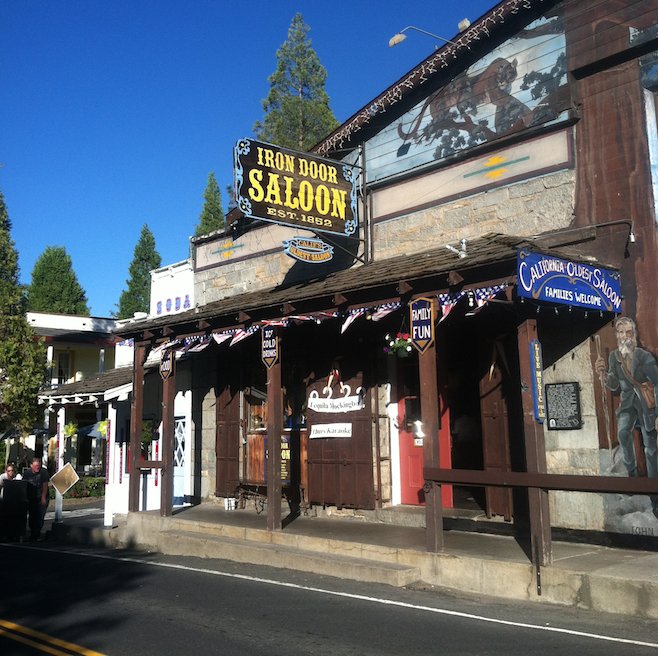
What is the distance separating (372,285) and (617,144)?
140 inches

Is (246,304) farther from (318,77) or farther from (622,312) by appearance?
(318,77)

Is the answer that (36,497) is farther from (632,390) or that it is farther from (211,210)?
(211,210)

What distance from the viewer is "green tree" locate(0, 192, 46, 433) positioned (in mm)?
20750

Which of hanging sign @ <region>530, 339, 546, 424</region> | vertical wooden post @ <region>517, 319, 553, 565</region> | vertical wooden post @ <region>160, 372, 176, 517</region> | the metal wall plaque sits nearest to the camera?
vertical wooden post @ <region>517, 319, 553, 565</region>

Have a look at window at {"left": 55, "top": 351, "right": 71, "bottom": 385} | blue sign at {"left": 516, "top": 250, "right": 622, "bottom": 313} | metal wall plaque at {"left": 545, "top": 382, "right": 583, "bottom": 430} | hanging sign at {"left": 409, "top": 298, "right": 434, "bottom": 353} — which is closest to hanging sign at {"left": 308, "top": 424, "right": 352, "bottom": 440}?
hanging sign at {"left": 409, "top": 298, "right": 434, "bottom": 353}

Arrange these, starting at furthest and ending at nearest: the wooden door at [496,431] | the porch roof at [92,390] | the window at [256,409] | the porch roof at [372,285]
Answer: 1. the porch roof at [92,390]
2. the window at [256,409]
3. the wooden door at [496,431]
4. the porch roof at [372,285]

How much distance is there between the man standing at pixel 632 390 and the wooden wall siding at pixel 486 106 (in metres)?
3.25

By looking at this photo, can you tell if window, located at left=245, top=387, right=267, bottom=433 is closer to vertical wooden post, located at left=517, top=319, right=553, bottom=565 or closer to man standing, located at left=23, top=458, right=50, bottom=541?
man standing, located at left=23, top=458, right=50, bottom=541

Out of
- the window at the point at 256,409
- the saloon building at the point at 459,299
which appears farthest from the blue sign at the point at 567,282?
the window at the point at 256,409

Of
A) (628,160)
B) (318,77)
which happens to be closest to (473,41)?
(628,160)

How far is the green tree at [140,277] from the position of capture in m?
52.6

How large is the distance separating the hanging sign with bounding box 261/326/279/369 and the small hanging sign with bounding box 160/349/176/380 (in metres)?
2.51

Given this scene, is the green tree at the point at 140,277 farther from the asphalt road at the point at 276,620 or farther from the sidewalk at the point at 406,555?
the asphalt road at the point at 276,620

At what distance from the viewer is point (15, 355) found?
68.8 feet
